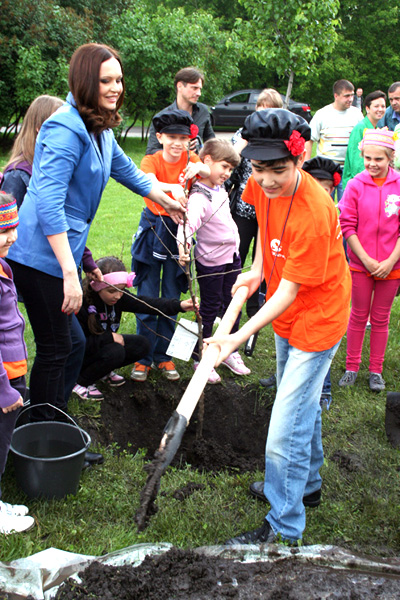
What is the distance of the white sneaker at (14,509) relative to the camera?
2660mm

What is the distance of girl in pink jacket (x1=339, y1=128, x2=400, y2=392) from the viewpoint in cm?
418

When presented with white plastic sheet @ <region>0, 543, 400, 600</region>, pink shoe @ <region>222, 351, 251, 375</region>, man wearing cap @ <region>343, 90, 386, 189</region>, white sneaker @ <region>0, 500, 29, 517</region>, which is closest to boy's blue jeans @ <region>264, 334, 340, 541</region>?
white plastic sheet @ <region>0, 543, 400, 600</region>

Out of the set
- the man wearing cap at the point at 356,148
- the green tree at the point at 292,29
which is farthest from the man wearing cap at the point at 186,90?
the green tree at the point at 292,29

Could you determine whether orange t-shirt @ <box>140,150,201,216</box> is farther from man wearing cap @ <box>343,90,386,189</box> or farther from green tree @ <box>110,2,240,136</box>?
green tree @ <box>110,2,240,136</box>

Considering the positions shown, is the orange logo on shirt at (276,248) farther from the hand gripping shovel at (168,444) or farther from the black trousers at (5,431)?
the black trousers at (5,431)

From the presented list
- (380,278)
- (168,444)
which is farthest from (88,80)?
(380,278)

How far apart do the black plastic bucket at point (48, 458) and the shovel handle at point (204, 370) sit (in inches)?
38.2

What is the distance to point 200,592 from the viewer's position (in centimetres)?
207

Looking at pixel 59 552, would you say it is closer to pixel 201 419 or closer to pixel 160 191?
pixel 201 419

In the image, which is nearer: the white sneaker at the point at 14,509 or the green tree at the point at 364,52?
the white sneaker at the point at 14,509

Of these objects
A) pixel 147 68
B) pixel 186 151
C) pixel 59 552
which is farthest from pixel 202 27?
pixel 59 552

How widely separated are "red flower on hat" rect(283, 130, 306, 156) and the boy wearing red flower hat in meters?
1.82

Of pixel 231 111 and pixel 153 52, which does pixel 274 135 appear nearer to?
pixel 153 52

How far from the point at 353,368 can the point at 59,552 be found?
288cm
